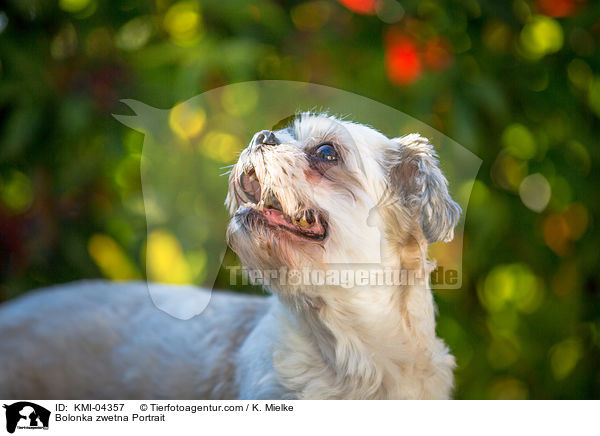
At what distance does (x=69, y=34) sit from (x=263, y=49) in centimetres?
22

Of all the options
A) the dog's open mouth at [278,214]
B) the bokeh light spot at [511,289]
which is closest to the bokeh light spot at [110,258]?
the dog's open mouth at [278,214]

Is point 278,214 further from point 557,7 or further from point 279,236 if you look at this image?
point 557,7

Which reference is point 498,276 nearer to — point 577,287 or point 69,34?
point 577,287

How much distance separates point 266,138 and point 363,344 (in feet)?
0.53

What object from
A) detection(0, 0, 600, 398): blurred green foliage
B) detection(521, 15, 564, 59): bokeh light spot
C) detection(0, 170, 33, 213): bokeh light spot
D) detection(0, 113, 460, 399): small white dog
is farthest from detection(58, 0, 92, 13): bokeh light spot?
detection(521, 15, 564, 59): bokeh light spot

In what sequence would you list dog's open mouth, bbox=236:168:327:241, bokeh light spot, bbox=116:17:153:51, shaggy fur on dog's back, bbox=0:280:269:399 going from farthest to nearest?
1. bokeh light spot, bbox=116:17:153:51
2. shaggy fur on dog's back, bbox=0:280:269:399
3. dog's open mouth, bbox=236:168:327:241

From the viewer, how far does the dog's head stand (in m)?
0.32

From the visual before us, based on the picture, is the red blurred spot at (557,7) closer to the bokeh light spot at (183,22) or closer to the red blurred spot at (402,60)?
the red blurred spot at (402,60)

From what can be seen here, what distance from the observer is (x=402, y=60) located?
520 millimetres

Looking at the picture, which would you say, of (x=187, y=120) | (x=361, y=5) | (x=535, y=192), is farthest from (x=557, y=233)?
(x=187, y=120)

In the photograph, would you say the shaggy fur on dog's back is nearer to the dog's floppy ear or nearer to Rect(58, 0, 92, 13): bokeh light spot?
the dog's floppy ear
